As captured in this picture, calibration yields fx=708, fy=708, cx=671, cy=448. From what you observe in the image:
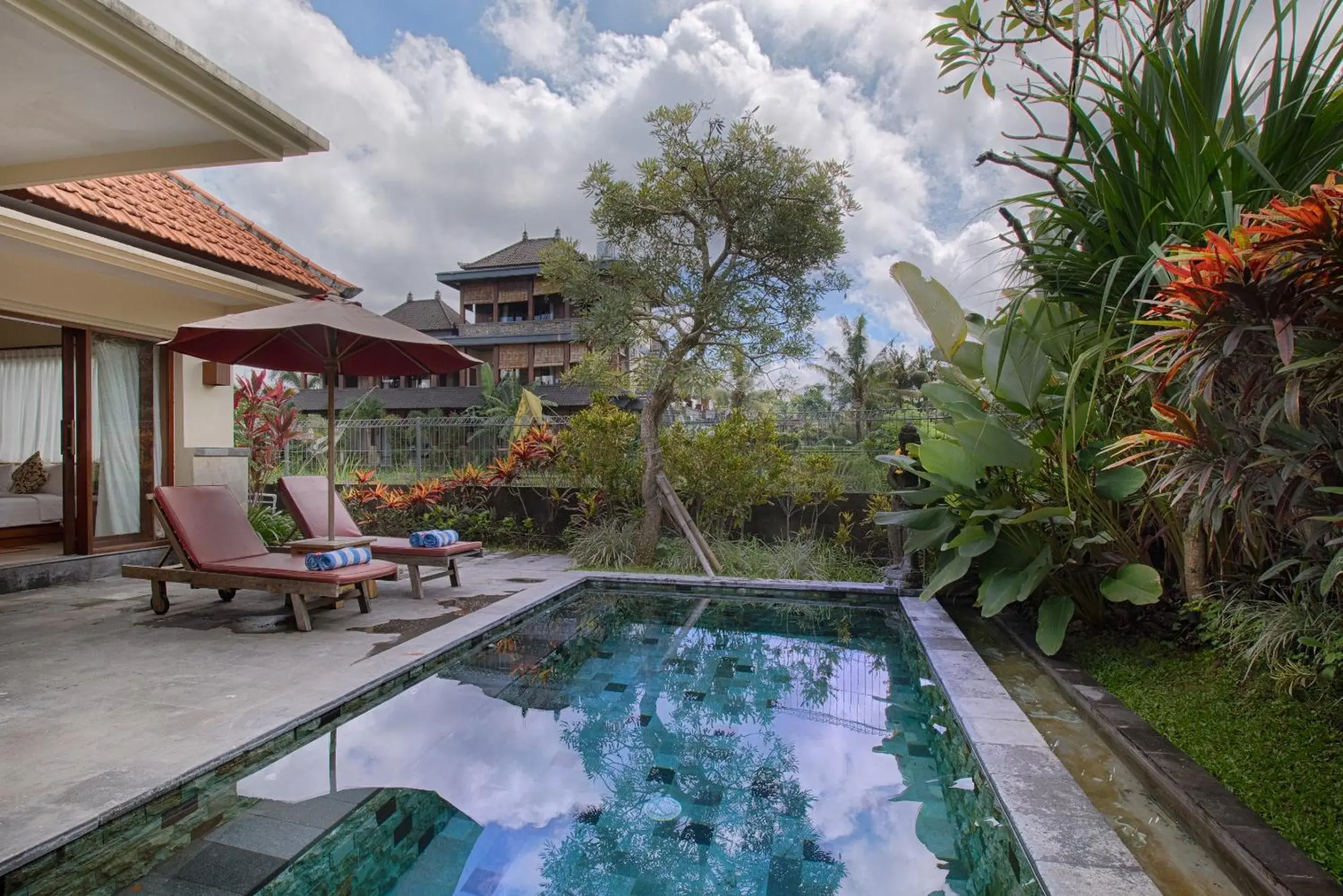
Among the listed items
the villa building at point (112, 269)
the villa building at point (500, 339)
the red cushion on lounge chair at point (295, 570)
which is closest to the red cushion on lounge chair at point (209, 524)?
the red cushion on lounge chair at point (295, 570)

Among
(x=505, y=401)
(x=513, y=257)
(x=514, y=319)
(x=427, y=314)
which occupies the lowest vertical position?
(x=505, y=401)

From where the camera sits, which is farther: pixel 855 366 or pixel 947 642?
pixel 855 366

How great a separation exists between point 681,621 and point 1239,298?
4805mm

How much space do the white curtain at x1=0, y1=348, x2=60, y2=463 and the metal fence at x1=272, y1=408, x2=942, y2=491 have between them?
9.80ft

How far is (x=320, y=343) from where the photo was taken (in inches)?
254

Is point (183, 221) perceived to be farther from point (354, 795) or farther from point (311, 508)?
point (354, 795)

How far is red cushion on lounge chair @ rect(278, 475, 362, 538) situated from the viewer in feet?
21.4

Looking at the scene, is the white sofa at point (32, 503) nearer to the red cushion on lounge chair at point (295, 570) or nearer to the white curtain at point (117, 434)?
the white curtain at point (117, 434)

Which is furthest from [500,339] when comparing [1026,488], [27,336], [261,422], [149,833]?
[149,833]

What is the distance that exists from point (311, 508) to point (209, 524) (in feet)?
3.48

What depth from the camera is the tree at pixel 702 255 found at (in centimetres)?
803

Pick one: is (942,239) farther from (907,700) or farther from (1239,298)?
(907,700)

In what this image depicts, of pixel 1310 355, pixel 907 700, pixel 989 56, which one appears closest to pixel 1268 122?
pixel 1310 355

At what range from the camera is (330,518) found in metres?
5.88
